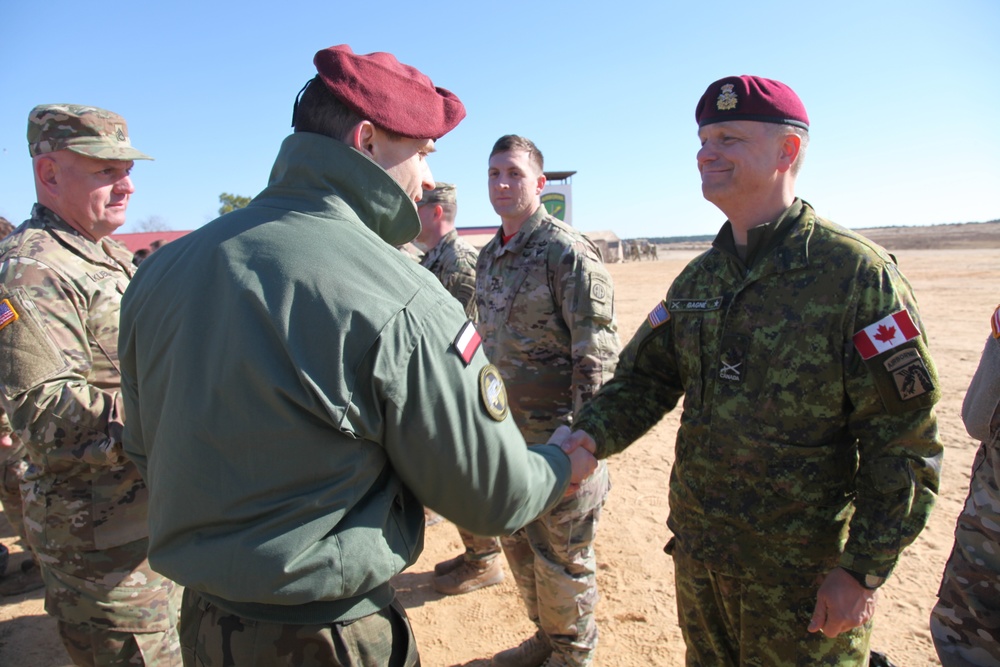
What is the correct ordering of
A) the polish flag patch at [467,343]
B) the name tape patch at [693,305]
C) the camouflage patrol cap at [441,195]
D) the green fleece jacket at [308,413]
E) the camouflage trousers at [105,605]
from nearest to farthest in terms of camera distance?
the green fleece jacket at [308,413] < the polish flag patch at [467,343] < the name tape patch at [693,305] < the camouflage trousers at [105,605] < the camouflage patrol cap at [441,195]

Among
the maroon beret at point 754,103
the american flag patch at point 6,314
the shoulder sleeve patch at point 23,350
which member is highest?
the maroon beret at point 754,103

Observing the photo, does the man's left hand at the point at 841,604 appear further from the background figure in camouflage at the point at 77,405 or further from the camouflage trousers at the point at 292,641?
the background figure in camouflage at the point at 77,405

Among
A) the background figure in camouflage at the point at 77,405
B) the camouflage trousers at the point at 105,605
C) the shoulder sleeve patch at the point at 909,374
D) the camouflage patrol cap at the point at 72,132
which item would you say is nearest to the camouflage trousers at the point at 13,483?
the background figure in camouflage at the point at 77,405

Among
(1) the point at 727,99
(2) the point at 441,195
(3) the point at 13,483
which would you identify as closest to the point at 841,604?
(1) the point at 727,99

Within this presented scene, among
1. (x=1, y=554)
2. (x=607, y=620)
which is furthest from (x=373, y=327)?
(x=1, y=554)

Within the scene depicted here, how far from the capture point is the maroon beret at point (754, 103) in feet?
7.41

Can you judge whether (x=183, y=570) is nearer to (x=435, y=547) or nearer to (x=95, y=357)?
(x=95, y=357)

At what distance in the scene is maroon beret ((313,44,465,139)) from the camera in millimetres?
1652

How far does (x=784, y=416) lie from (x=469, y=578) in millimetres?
3033

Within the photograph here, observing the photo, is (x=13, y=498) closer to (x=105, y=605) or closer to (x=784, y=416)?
(x=105, y=605)

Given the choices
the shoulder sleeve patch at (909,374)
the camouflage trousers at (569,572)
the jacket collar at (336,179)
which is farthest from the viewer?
the camouflage trousers at (569,572)

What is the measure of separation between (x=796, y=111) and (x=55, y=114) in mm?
3031

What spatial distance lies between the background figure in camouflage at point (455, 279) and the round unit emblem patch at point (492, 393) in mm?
3087

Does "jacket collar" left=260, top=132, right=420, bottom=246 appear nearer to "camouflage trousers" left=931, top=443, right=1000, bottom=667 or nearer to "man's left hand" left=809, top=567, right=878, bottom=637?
"man's left hand" left=809, top=567, right=878, bottom=637
